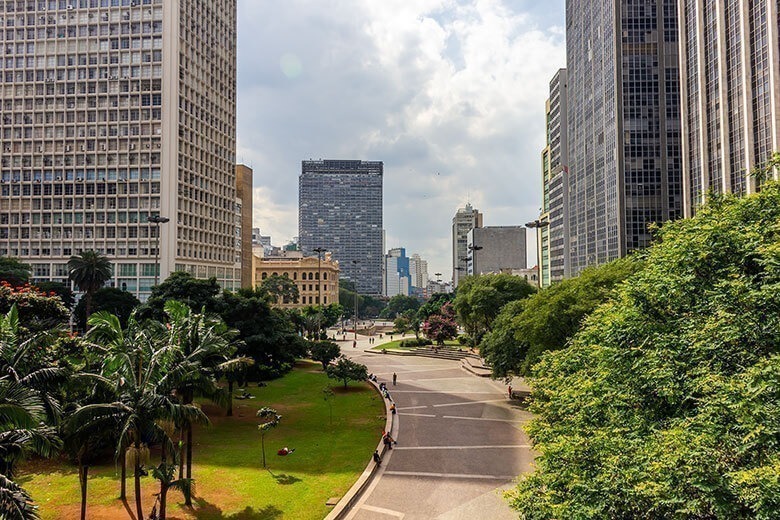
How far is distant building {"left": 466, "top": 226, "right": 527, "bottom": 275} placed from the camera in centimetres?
19412

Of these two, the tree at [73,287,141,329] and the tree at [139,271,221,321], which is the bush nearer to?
the tree at [73,287,141,329]

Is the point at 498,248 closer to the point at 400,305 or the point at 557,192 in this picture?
the point at 400,305

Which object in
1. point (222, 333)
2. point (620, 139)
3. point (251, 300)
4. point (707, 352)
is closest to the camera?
point (707, 352)

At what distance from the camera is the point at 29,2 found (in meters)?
82.2

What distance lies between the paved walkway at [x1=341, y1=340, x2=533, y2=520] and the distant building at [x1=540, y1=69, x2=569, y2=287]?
2741 inches

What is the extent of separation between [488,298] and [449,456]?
37.9 metres

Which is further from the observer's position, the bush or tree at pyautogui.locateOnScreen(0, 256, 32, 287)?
the bush

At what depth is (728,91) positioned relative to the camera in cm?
5972

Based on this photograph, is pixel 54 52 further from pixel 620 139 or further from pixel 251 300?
pixel 620 139

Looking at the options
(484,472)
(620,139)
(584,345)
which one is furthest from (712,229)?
(620,139)

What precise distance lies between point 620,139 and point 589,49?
71.5 feet

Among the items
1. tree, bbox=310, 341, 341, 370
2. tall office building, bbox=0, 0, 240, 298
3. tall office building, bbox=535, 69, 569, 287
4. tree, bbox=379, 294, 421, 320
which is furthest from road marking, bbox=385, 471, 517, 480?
tree, bbox=379, 294, 421, 320

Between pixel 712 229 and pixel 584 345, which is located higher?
pixel 712 229

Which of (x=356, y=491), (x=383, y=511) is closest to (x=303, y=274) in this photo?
(x=356, y=491)
